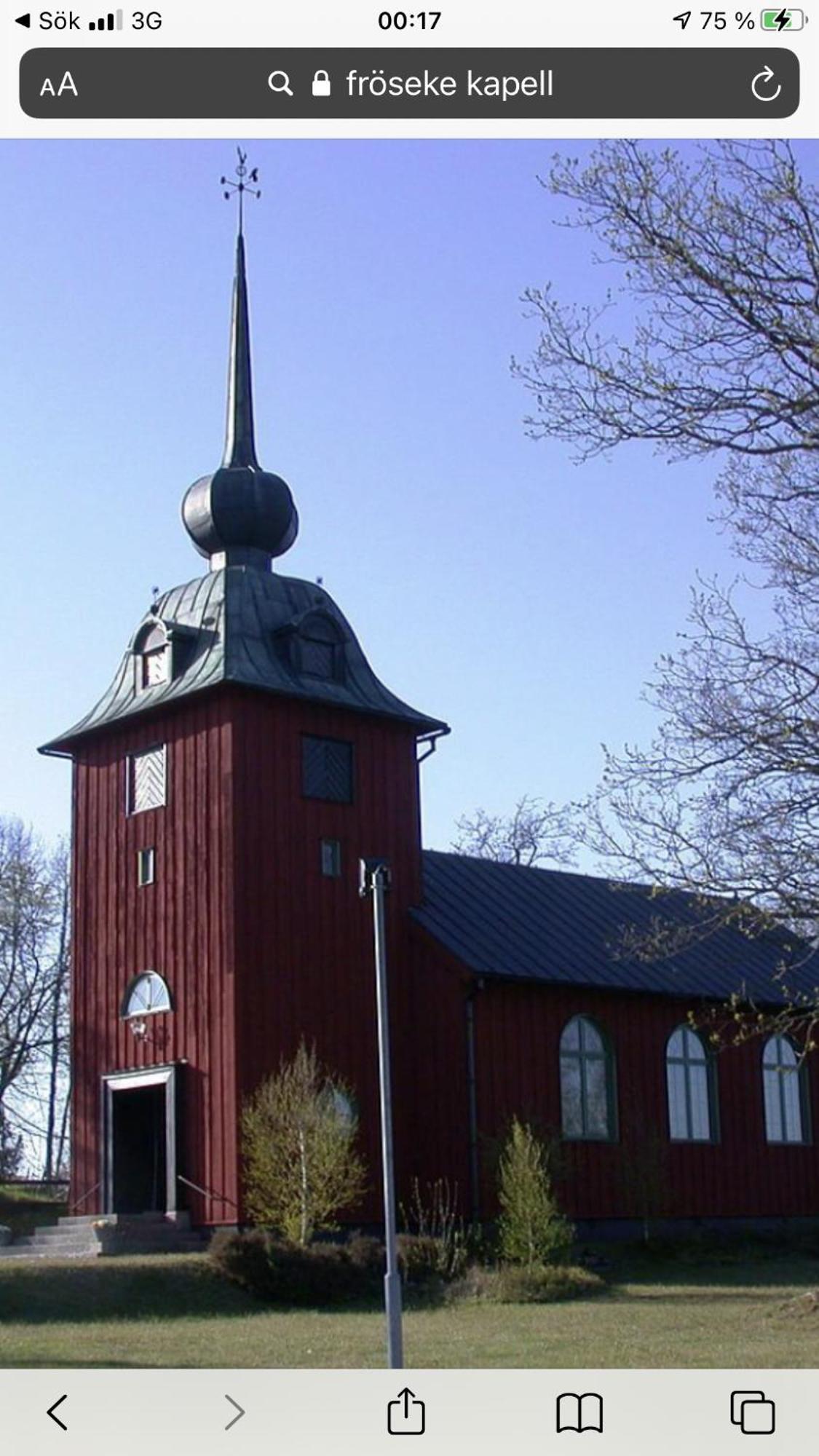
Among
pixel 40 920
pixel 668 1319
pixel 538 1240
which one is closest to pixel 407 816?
pixel 538 1240

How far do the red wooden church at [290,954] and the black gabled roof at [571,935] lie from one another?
9 cm

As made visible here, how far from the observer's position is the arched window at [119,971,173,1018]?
28359 millimetres

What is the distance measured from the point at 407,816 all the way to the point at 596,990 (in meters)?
4.36

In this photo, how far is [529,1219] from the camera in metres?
24.2

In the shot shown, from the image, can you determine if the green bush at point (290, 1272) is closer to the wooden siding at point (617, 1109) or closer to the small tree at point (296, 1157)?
the small tree at point (296, 1157)

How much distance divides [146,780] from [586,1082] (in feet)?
29.4

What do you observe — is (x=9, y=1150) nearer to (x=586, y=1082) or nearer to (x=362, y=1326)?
(x=586, y=1082)

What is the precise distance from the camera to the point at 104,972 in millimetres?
29625

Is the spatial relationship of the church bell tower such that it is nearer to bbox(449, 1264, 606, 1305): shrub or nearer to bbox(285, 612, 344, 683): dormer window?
bbox(285, 612, 344, 683): dormer window

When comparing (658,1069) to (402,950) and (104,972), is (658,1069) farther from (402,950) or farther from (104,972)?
(104,972)

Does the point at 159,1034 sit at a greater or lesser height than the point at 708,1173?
greater
